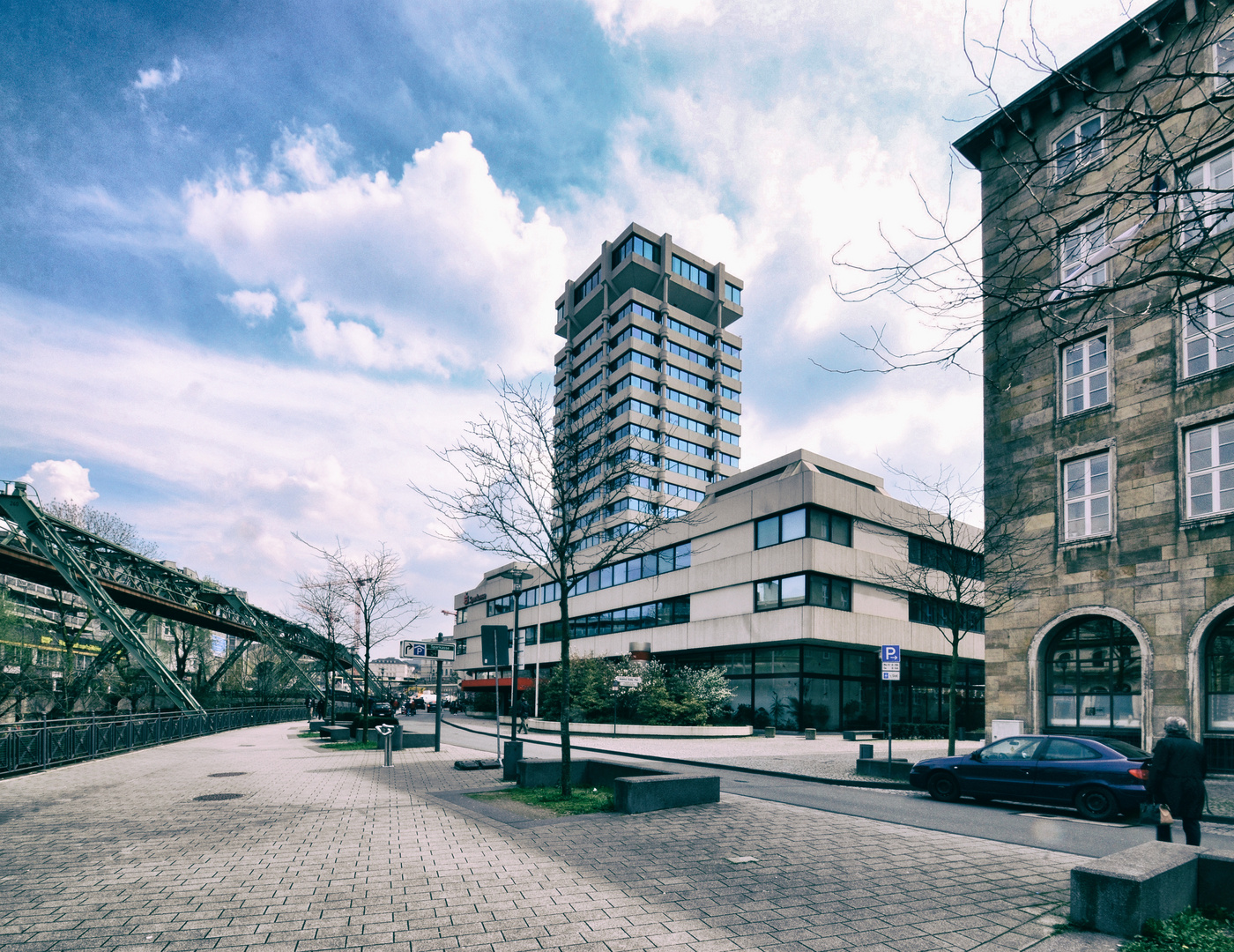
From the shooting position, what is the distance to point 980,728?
4362 centimetres

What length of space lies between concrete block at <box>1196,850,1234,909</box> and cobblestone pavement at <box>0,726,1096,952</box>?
1.03 meters

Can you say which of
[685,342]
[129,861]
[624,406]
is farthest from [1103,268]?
[685,342]

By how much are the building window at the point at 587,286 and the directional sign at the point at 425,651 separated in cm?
6269

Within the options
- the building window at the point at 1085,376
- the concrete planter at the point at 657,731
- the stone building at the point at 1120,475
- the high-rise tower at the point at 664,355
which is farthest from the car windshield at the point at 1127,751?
the high-rise tower at the point at 664,355

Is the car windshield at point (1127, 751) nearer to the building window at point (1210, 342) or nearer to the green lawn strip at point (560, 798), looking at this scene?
the green lawn strip at point (560, 798)

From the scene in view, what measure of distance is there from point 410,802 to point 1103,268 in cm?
2084

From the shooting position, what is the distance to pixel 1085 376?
65.5ft

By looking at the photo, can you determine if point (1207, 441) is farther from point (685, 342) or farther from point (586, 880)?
point (685, 342)

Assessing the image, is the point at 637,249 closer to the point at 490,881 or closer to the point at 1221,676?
the point at 1221,676

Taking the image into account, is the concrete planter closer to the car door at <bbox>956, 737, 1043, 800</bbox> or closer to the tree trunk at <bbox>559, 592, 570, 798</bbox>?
the car door at <bbox>956, 737, 1043, 800</bbox>

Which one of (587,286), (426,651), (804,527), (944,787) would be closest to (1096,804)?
(944,787)

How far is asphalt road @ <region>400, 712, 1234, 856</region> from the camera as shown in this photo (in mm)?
9641

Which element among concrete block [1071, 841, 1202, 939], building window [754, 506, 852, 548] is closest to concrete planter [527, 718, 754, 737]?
building window [754, 506, 852, 548]

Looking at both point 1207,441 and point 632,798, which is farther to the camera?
point 1207,441
